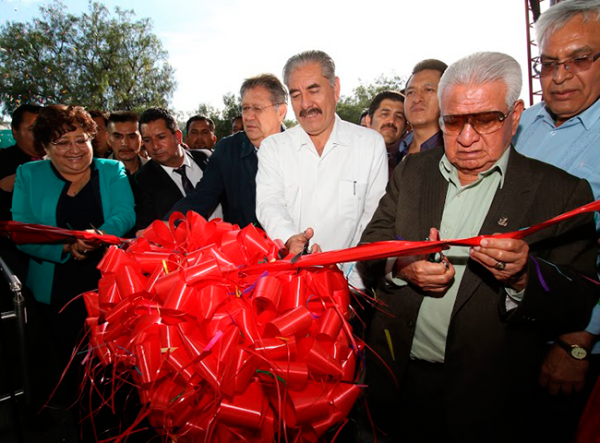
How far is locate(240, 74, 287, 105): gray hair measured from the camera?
3.38 m

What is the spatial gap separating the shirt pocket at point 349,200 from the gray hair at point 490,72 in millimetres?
1079

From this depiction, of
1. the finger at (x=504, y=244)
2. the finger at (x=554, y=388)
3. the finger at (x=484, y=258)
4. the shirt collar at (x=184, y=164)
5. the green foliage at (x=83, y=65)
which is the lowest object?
the finger at (x=554, y=388)

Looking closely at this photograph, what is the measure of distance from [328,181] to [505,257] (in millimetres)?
1499

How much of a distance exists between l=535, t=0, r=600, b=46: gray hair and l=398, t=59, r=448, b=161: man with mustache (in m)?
1.27

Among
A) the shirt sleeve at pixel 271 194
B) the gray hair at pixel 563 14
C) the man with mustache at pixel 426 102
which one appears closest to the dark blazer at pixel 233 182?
the shirt sleeve at pixel 271 194

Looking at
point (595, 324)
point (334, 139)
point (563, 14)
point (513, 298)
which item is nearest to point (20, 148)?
point (334, 139)

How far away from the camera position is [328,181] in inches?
107

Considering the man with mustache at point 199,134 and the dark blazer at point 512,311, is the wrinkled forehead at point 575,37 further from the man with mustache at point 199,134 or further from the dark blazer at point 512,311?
the man with mustache at point 199,134

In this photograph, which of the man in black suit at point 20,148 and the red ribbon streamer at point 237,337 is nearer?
the red ribbon streamer at point 237,337

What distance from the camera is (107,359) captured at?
155 cm

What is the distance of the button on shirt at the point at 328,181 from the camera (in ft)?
8.87

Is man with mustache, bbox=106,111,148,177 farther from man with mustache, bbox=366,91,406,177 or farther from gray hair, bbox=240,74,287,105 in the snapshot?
man with mustache, bbox=366,91,406,177

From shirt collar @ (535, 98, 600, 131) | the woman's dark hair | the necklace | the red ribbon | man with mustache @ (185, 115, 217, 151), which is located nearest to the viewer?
the red ribbon

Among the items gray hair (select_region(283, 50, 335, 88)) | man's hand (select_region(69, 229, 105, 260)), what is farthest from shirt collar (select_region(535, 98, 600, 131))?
man's hand (select_region(69, 229, 105, 260))
